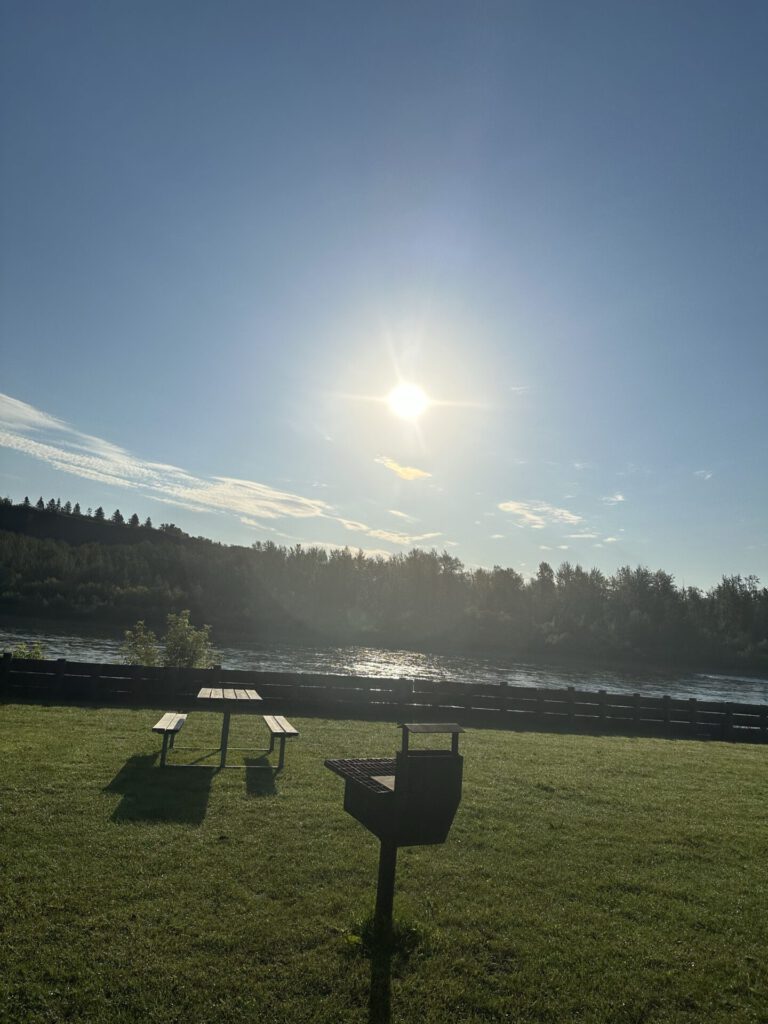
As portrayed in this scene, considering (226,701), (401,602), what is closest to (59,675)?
(226,701)

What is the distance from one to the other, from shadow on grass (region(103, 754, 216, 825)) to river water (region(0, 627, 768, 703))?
108 feet

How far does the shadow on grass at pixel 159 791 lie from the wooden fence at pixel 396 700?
612cm

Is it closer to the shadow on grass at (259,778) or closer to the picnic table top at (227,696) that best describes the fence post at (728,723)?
the shadow on grass at (259,778)

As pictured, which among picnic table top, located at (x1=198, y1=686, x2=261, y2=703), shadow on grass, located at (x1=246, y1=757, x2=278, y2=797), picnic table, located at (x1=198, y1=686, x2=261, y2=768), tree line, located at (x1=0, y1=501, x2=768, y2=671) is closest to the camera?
shadow on grass, located at (x1=246, y1=757, x2=278, y2=797)

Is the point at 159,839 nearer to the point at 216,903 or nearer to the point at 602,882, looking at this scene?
the point at 216,903

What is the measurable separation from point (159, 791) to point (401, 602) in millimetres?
104830

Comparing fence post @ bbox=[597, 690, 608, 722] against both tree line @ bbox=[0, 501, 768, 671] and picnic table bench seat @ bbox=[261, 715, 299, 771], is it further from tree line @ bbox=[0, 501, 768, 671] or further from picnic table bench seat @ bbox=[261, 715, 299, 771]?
tree line @ bbox=[0, 501, 768, 671]

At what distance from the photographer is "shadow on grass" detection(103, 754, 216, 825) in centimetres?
779

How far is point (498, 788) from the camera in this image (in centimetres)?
1026

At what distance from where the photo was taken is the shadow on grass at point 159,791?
25.6ft

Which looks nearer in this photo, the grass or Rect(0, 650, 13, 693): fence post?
the grass

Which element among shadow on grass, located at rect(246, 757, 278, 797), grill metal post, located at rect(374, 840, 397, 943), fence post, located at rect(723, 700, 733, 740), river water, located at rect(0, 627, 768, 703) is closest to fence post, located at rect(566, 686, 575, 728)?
fence post, located at rect(723, 700, 733, 740)

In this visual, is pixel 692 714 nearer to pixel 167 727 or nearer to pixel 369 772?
pixel 167 727

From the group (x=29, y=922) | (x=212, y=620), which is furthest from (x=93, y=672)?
(x=212, y=620)
